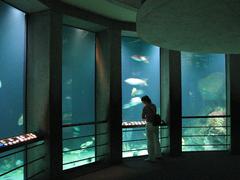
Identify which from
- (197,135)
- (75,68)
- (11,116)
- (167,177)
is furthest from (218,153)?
(11,116)

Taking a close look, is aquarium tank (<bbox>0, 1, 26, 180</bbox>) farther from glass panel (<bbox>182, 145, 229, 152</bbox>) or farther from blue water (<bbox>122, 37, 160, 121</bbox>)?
glass panel (<bbox>182, 145, 229, 152</bbox>)

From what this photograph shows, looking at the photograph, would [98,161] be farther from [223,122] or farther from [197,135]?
[223,122]

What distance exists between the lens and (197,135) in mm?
8617

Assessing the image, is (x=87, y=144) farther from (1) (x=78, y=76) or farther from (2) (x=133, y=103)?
(2) (x=133, y=103)

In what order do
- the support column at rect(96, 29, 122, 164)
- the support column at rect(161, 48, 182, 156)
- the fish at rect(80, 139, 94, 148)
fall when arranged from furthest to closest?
the support column at rect(161, 48, 182, 156)
the fish at rect(80, 139, 94, 148)
the support column at rect(96, 29, 122, 164)

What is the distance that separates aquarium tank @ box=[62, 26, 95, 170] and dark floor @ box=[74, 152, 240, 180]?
918 millimetres

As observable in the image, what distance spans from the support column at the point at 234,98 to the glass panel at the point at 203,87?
77 cm

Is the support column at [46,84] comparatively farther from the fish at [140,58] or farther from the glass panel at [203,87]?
the glass panel at [203,87]

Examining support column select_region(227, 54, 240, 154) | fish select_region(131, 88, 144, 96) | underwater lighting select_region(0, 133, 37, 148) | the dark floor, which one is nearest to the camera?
underwater lighting select_region(0, 133, 37, 148)

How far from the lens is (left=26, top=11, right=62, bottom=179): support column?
5.40 meters

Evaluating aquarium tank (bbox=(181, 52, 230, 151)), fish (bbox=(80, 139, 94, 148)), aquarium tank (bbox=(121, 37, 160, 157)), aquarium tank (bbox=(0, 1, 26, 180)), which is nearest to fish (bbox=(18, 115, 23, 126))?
aquarium tank (bbox=(0, 1, 26, 180))

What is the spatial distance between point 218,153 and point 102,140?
3.38 meters

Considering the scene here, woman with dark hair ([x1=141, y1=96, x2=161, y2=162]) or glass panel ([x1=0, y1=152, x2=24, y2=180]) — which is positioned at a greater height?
woman with dark hair ([x1=141, y1=96, x2=161, y2=162])

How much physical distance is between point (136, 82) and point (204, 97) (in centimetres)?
233
